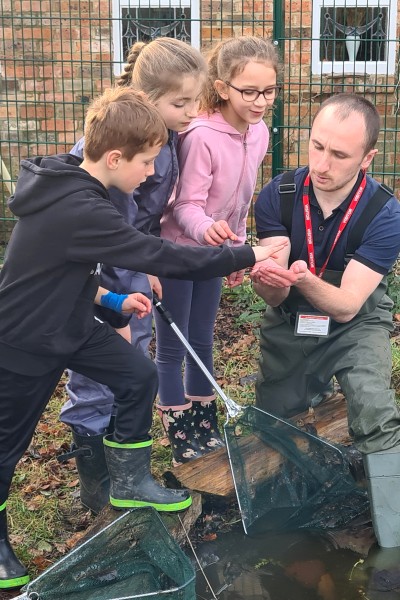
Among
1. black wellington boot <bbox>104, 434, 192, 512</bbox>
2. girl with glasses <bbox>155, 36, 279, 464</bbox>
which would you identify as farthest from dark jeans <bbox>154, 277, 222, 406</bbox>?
black wellington boot <bbox>104, 434, 192, 512</bbox>

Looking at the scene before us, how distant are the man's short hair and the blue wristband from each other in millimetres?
1321

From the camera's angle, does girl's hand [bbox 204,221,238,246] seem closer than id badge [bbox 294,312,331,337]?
Yes

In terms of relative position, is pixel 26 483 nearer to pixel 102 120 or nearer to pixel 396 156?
pixel 102 120

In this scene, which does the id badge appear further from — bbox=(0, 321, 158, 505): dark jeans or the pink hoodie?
bbox=(0, 321, 158, 505): dark jeans

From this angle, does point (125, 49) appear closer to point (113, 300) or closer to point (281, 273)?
point (281, 273)

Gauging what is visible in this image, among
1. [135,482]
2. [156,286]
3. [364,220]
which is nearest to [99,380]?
[135,482]

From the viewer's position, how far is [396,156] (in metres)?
8.52

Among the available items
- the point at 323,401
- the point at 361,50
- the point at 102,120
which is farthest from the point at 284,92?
the point at 102,120

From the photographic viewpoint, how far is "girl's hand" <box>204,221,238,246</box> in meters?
3.79

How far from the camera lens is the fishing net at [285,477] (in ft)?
12.8

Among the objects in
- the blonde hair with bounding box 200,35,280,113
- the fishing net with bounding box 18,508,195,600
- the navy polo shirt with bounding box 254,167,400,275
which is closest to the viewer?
the fishing net with bounding box 18,508,195,600

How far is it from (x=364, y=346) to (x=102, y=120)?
163cm

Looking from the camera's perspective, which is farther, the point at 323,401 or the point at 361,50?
the point at 361,50

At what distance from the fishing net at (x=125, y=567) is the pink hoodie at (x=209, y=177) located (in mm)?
1221
